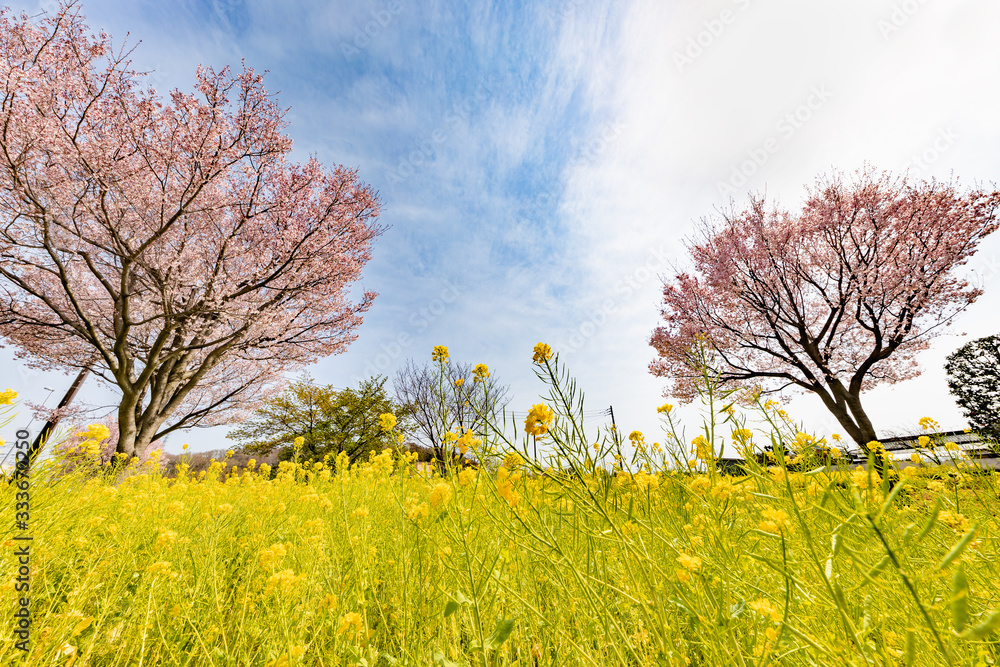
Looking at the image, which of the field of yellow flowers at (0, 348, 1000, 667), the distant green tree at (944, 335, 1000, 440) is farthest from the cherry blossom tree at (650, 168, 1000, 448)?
the field of yellow flowers at (0, 348, 1000, 667)

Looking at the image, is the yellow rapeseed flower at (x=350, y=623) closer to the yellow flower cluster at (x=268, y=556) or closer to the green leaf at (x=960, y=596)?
the yellow flower cluster at (x=268, y=556)

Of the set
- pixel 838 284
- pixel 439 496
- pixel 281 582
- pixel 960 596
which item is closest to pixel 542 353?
pixel 439 496

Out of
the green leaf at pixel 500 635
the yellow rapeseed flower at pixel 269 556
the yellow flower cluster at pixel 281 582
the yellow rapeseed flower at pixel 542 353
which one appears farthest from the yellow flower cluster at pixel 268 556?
the yellow rapeseed flower at pixel 542 353

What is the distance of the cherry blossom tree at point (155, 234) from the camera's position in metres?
6.28

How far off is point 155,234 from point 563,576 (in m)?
8.69

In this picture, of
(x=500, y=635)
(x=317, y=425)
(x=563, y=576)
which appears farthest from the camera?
(x=317, y=425)

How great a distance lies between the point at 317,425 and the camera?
49.4 ft

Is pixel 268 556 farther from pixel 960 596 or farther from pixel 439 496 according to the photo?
pixel 960 596

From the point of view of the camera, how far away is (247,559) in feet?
8.45

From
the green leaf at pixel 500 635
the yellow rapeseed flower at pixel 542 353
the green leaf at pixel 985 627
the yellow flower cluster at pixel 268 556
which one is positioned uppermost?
the yellow rapeseed flower at pixel 542 353

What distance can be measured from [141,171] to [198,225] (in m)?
1.53

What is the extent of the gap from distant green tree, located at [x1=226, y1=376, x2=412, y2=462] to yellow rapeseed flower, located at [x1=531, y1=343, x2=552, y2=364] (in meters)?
14.3

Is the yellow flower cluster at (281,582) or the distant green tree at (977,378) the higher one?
the distant green tree at (977,378)

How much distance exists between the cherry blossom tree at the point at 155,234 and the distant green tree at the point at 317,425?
441 cm
